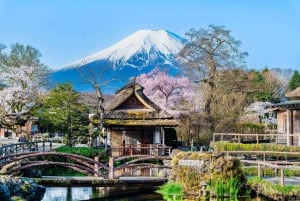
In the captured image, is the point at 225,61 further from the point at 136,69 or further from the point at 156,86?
the point at 136,69

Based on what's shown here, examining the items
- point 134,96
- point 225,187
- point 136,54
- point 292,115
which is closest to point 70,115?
point 134,96

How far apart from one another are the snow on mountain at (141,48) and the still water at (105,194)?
96.9 meters

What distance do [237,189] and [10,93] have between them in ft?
83.2

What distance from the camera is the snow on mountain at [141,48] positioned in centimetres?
12538

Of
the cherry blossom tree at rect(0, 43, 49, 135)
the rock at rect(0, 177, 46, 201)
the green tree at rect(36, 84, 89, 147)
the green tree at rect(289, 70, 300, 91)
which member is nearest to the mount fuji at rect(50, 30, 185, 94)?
the green tree at rect(289, 70, 300, 91)

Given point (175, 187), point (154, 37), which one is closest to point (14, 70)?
point (175, 187)

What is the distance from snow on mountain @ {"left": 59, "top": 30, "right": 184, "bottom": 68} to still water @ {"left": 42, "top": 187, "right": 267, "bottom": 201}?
96.9 m

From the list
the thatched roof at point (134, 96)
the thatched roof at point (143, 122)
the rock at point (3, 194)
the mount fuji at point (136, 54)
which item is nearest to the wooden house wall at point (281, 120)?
the thatched roof at point (143, 122)

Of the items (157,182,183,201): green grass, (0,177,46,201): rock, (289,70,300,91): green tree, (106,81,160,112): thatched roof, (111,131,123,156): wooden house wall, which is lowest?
(157,182,183,201): green grass

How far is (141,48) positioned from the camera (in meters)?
134

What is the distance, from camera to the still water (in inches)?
673

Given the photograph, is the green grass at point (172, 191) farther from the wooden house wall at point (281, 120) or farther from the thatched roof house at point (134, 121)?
the wooden house wall at point (281, 120)

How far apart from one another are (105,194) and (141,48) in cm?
11707

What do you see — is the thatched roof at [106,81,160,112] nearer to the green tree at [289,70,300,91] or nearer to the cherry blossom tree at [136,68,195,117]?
the cherry blossom tree at [136,68,195,117]
